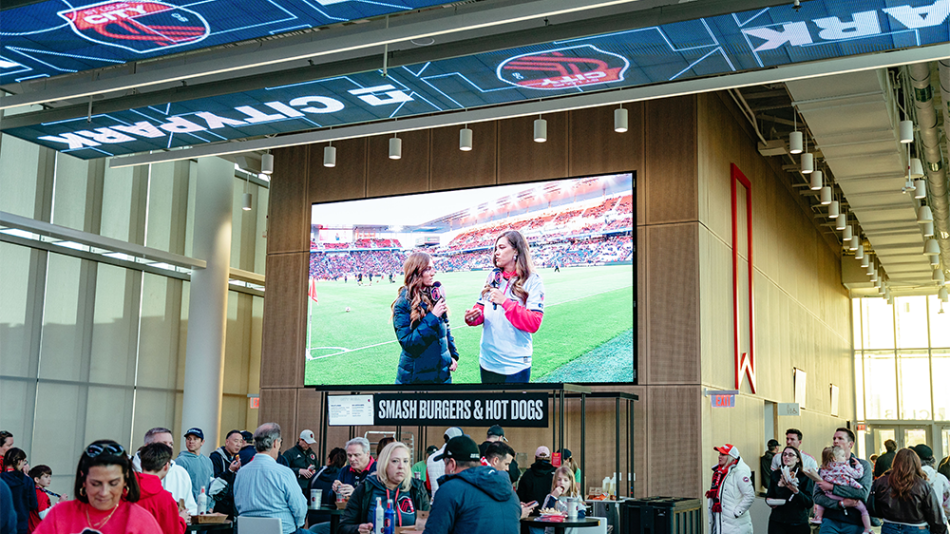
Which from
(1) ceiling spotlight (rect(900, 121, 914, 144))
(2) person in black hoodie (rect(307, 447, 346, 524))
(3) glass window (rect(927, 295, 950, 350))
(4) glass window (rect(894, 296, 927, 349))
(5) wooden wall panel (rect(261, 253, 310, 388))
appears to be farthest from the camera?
(4) glass window (rect(894, 296, 927, 349))

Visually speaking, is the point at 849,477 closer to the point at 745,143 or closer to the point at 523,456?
the point at 523,456

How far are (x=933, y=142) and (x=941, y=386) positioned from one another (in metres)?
15.5

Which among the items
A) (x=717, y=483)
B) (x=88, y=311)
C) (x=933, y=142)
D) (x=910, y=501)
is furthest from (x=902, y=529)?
(x=88, y=311)

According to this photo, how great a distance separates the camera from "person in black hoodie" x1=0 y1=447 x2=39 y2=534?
675 centimetres

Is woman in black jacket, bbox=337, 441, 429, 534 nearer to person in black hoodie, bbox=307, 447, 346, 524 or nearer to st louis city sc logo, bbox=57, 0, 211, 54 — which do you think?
person in black hoodie, bbox=307, 447, 346, 524

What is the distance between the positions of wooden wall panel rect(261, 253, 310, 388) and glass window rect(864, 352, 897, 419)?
1896 cm

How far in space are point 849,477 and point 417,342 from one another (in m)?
6.93

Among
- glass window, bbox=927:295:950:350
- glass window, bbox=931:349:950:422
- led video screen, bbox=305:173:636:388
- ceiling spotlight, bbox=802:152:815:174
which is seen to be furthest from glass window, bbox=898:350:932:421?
led video screen, bbox=305:173:636:388

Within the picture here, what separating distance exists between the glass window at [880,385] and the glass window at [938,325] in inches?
49.7

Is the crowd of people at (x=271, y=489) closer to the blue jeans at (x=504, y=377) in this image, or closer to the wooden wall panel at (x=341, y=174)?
the blue jeans at (x=504, y=377)

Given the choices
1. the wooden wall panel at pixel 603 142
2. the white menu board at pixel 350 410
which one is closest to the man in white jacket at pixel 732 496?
the white menu board at pixel 350 410

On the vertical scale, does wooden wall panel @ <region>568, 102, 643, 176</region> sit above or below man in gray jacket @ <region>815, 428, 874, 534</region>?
above

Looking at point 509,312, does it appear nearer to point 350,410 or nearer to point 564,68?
point 350,410

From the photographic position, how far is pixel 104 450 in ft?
11.0
